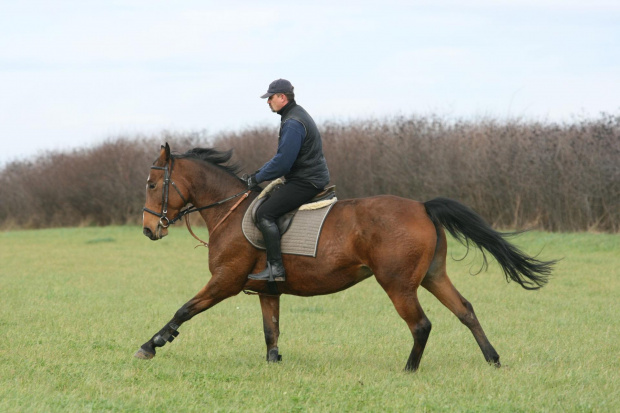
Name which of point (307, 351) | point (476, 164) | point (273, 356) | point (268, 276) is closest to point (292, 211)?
point (268, 276)

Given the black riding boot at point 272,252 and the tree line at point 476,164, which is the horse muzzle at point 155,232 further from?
the tree line at point 476,164

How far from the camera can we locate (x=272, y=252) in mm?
7906

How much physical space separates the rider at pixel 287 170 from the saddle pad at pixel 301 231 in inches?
4.4

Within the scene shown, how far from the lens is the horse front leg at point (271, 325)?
8.32 m

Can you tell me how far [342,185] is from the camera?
32312 millimetres

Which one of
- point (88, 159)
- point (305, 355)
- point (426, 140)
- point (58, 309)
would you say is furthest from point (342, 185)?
point (305, 355)

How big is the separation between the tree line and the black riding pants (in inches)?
692

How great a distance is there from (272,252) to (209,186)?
1222 mm

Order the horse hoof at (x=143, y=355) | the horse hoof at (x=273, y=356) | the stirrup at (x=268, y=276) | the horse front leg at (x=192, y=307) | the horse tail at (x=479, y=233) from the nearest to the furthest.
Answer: the horse tail at (x=479, y=233) < the stirrup at (x=268, y=276) < the horse front leg at (x=192, y=307) < the horse hoof at (x=143, y=355) < the horse hoof at (x=273, y=356)

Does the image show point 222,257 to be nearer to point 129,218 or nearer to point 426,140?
point 426,140

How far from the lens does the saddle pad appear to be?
788 centimetres

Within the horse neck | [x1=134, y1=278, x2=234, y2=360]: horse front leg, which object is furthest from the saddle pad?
[x1=134, y1=278, x2=234, y2=360]: horse front leg

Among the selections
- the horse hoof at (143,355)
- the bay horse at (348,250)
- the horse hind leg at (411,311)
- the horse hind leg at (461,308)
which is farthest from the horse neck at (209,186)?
the horse hind leg at (461,308)

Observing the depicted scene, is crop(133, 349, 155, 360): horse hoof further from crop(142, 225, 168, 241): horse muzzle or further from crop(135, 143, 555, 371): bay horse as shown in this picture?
crop(142, 225, 168, 241): horse muzzle
